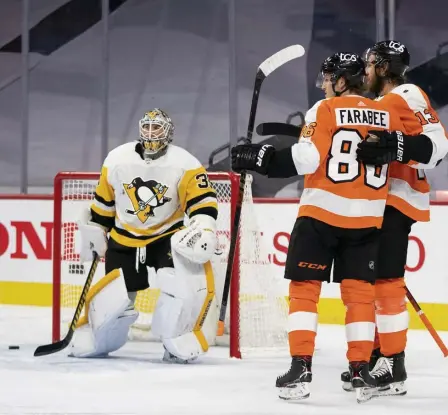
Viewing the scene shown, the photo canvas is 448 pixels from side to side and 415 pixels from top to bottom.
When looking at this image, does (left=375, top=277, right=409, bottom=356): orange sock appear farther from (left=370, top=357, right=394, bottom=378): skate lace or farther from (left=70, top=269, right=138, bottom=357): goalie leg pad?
(left=70, top=269, right=138, bottom=357): goalie leg pad

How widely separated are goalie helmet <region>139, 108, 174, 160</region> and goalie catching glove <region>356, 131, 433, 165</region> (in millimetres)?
1133

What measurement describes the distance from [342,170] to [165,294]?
113 centimetres

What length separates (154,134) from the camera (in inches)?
163

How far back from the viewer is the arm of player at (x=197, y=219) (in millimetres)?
4000

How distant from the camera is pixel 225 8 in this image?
7.00 metres

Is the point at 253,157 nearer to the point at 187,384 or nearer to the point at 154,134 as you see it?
the point at 187,384

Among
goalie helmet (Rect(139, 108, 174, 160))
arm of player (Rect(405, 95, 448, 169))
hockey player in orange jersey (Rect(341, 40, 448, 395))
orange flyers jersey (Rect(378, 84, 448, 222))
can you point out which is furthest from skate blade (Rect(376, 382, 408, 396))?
goalie helmet (Rect(139, 108, 174, 160))

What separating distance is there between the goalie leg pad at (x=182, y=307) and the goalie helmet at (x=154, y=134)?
0.40 m

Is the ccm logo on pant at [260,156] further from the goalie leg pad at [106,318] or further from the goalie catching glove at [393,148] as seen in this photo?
the goalie leg pad at [106,318]

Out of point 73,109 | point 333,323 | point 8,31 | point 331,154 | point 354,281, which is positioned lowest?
point 333,323

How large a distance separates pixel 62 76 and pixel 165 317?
12.3 ft

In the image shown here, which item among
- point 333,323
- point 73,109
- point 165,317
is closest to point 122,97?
point 73,109

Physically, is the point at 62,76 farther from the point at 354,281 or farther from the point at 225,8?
the point at 354,281

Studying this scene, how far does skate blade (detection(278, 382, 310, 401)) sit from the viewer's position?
10.6 feet
